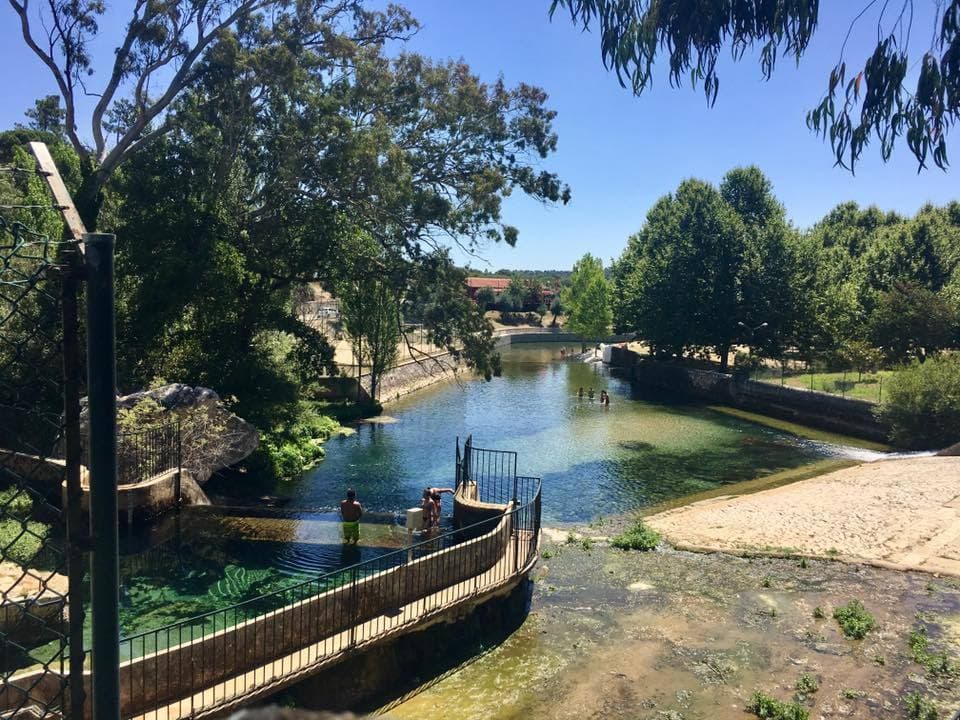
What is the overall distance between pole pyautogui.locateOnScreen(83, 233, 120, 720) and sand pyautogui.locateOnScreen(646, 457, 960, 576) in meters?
16.6

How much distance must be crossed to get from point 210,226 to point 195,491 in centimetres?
842

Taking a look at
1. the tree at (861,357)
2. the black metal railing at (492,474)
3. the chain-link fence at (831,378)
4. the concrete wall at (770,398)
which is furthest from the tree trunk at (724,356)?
the black metal railing at (492,474)

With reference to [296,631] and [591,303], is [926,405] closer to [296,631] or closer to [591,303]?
[296,631]

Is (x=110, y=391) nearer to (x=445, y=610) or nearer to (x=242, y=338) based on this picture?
(x=445, y=610)

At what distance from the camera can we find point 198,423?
20.0m

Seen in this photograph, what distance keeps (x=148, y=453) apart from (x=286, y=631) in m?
9.99

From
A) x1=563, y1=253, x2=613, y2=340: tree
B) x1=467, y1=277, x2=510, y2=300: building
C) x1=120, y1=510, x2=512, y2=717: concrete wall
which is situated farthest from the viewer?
x1=467, y1=277, x2=510, y2=300: building

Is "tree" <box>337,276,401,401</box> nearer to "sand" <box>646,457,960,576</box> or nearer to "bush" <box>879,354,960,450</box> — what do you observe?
"sand" <box>646,457,960,576</box>

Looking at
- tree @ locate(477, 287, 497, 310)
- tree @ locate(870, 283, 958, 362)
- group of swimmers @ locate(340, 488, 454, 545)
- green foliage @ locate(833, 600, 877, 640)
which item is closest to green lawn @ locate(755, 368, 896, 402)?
tree @ locate(870, 283, 958, 362)

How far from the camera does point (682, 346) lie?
173 ft

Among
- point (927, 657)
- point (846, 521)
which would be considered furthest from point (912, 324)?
point (927, 657)

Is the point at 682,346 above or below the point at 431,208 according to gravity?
below

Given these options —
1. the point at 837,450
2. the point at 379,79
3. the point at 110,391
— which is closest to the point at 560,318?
the point at 837,450

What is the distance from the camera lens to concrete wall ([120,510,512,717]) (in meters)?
8.53
